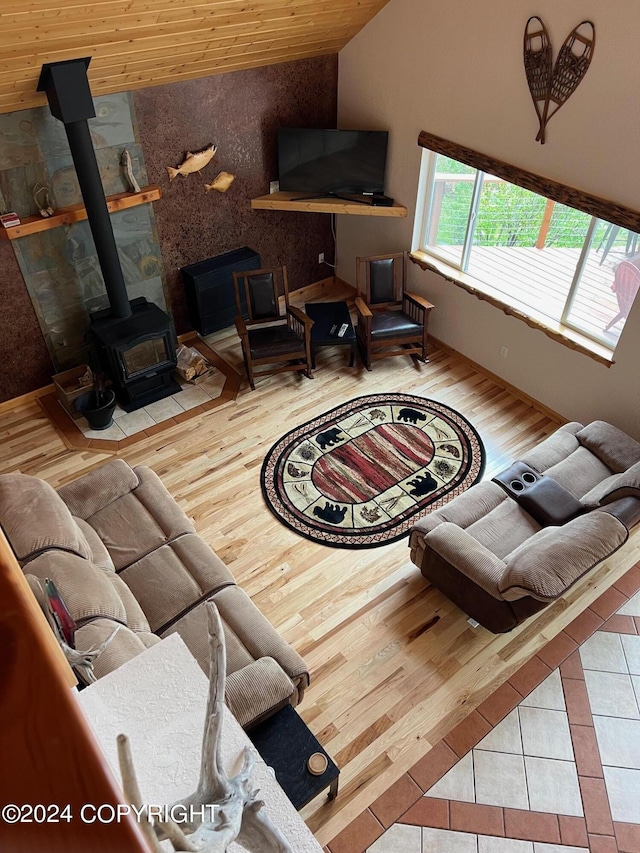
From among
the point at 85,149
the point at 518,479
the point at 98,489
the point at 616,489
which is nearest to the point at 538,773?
the point at 616,489

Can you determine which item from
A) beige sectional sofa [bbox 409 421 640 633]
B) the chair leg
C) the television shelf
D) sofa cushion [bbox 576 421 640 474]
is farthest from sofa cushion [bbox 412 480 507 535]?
the television shelf

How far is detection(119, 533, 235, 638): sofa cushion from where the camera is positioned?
11.7 feet

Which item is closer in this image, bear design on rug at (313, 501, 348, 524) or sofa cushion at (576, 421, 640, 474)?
sofa cushion at (576, 421, 640, 474)

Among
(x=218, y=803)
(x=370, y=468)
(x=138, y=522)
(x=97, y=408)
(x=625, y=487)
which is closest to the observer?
(x=218, y=803)

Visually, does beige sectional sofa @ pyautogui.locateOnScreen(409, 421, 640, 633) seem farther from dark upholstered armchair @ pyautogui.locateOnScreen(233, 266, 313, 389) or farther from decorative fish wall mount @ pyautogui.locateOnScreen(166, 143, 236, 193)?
decorative fish wall mount @ pyautogui.locateOnScreen(166, 143, 236, 193)

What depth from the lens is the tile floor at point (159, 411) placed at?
18.3 feet

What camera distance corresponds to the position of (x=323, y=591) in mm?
4336

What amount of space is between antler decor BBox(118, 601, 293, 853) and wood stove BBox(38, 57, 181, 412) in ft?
14.1

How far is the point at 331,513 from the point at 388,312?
2316 millimetres

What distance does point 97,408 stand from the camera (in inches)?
216

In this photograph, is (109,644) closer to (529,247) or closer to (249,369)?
(249,369)

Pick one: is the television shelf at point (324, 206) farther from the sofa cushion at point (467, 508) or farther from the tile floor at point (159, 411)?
the sofa cushion at point (467, 508)

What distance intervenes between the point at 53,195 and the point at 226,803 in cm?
511

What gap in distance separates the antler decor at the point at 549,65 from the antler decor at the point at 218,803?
15.2 feet
